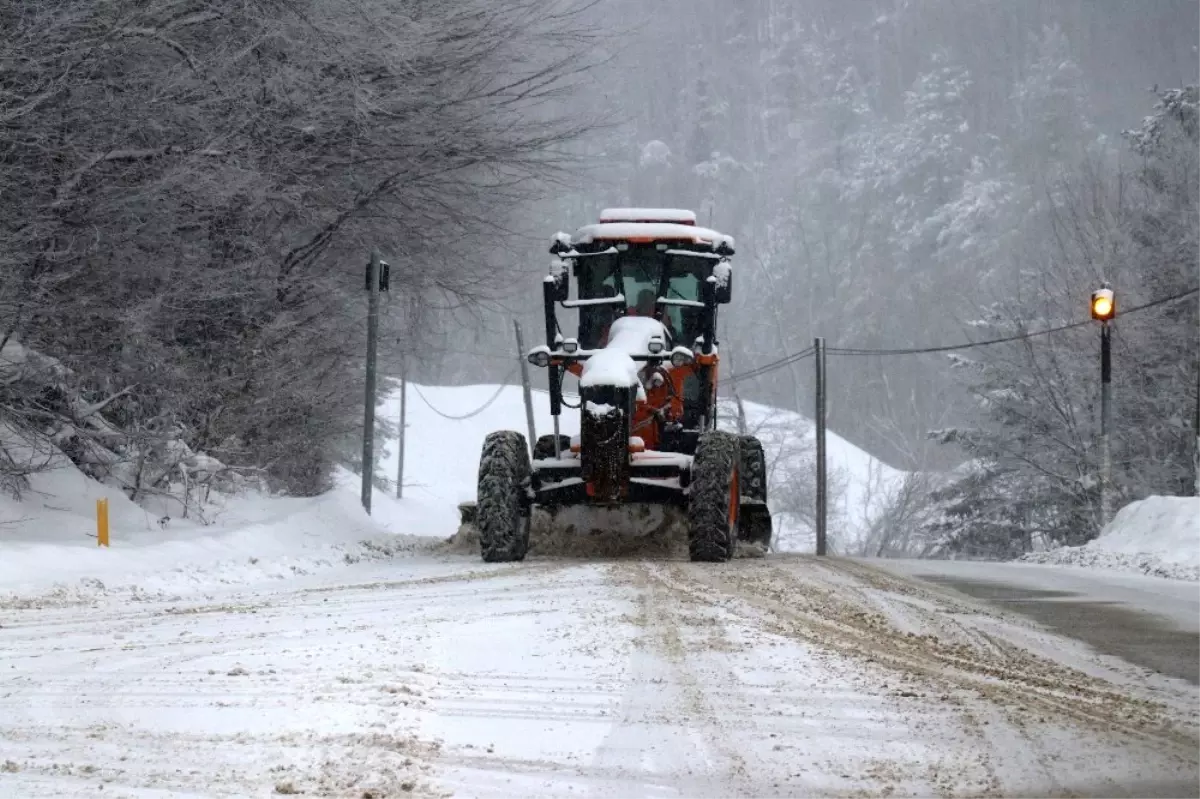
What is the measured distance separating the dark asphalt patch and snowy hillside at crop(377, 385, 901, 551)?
30.1 meters

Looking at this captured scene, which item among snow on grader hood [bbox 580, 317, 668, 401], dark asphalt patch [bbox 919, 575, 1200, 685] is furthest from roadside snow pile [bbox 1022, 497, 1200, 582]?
snow on grader hood [bbox 580, 317, 668, 401]

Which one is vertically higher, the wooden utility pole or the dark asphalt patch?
the wooden utility pole

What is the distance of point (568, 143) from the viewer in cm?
1834

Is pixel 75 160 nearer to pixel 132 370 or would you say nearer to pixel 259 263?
pixel 132 370

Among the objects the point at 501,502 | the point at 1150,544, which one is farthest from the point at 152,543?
the point at 1150,544

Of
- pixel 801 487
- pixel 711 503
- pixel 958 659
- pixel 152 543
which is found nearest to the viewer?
pixel 958 659

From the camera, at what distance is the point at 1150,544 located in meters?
16.3

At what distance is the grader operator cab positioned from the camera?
12336mm

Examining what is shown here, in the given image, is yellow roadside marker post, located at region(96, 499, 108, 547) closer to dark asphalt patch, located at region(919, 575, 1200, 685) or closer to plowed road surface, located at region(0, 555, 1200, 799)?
plowed road surface, located at region(0, 555, 1200, 799)

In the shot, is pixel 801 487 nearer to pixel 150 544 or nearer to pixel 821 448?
pixel 821 448

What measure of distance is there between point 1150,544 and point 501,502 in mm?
8521

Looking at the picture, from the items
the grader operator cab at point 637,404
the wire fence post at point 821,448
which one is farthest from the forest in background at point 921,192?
the grader operator cab at point 637,404

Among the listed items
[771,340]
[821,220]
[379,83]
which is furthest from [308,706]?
[821,220]

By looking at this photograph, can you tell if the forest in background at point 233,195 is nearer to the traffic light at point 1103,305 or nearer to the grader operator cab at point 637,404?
the grader operator cab at point 637,404
